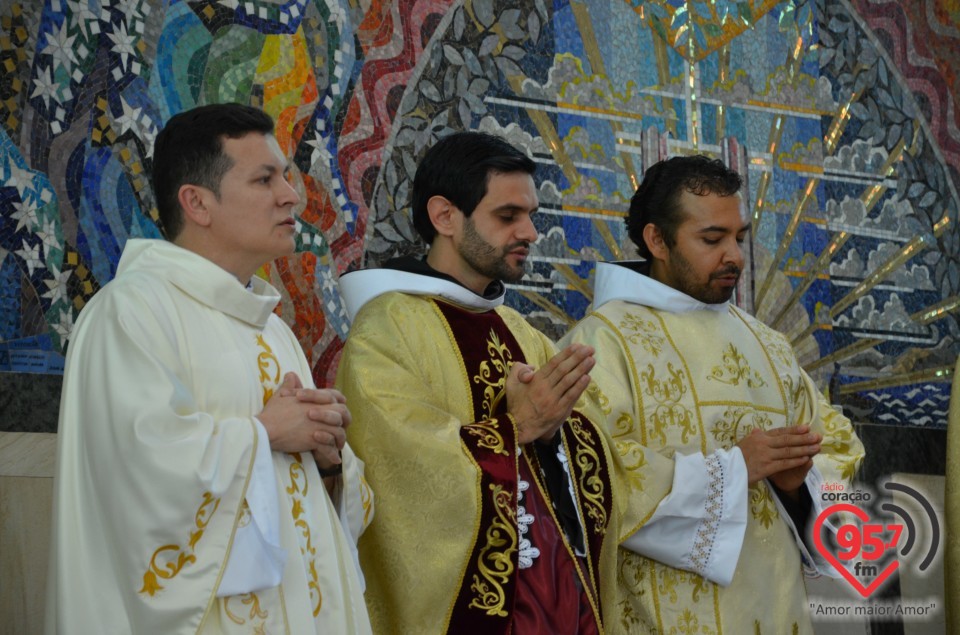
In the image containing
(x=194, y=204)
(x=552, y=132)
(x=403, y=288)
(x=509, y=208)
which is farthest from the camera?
(x=552, y=132)

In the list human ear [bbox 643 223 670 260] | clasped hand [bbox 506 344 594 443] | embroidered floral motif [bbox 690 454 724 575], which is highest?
human ear [bbox 643 223 670 260]

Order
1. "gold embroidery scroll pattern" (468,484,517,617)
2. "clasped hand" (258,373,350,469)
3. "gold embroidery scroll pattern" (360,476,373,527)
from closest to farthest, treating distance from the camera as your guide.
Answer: "clasped hand" (258,373,350,469)
"gold embroidery scroll pattern" (360,476,373,527)
"gold embroidery scroll pattern" (468,484,517,617)

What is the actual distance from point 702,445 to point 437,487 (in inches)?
54.5

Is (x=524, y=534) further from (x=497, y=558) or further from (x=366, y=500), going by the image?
(x=366, y=500)

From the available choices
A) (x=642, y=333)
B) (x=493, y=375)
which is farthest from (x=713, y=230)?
(x=493, y=375)

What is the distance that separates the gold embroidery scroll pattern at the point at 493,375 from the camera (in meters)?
4.60

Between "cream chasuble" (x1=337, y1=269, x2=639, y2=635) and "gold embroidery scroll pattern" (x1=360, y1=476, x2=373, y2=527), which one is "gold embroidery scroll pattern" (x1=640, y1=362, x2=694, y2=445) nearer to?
"cream chasuble" (x1=337, y1=269, x2=639, y2=635)

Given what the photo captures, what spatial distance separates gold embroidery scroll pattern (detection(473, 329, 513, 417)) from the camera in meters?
4.60

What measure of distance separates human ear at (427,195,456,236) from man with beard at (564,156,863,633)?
825 mm

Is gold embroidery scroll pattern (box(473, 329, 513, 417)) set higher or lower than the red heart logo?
higher

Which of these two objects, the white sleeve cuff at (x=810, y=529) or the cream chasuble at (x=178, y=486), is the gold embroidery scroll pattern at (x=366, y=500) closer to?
the cream chasuble at (x=178, y=486)

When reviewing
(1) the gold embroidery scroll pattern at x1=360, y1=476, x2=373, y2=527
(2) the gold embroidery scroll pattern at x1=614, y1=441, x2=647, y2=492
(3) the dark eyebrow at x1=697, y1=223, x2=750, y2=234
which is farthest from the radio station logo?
(1) the gold embroidery scroll pattern at x1=360, y1=476, x2=373, y2=527

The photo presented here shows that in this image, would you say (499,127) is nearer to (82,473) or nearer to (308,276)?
(308,276)

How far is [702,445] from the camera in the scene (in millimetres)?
5230
